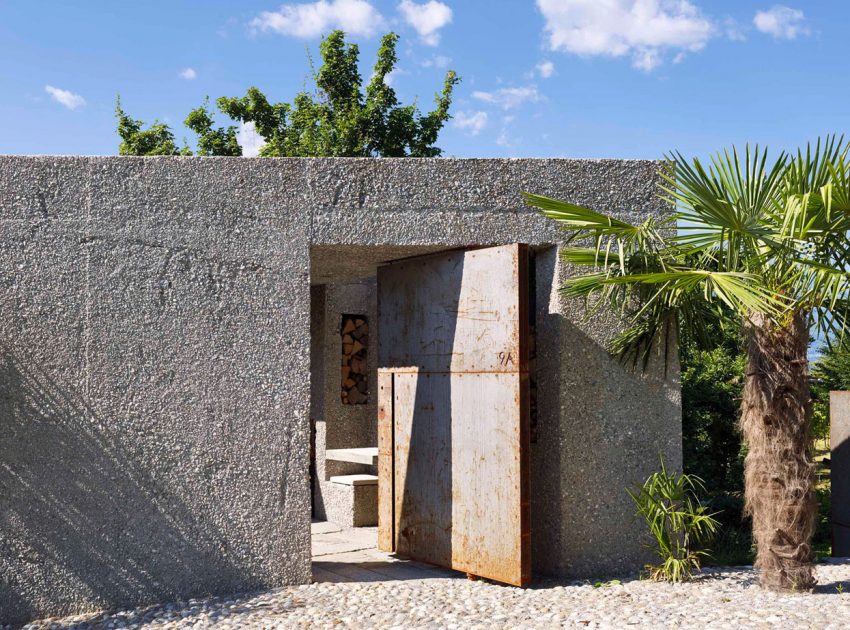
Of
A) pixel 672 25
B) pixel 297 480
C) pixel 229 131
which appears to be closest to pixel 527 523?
pixel 297 480

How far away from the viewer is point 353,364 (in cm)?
912

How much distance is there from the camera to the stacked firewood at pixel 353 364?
9078mm

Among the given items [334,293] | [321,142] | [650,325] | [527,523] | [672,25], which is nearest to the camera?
[527,523]

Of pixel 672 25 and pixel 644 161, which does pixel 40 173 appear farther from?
pixel 672 25

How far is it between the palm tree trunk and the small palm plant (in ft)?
1.60

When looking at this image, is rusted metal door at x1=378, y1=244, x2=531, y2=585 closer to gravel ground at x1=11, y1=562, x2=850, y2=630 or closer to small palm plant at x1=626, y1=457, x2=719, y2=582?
gravel ground at x1=11, y1=562, x2=850, y2=630

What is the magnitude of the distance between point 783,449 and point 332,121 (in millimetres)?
13626

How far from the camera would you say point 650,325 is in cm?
621

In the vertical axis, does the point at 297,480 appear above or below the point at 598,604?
above

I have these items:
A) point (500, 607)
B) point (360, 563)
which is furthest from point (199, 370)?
point (500, 607)

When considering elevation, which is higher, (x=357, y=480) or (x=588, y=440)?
(x=588, y=440)

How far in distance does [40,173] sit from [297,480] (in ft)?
8.79

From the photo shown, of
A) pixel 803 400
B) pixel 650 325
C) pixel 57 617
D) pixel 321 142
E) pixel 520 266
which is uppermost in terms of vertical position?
pixel 321 142

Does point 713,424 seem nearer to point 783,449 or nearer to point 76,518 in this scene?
point 783,449
